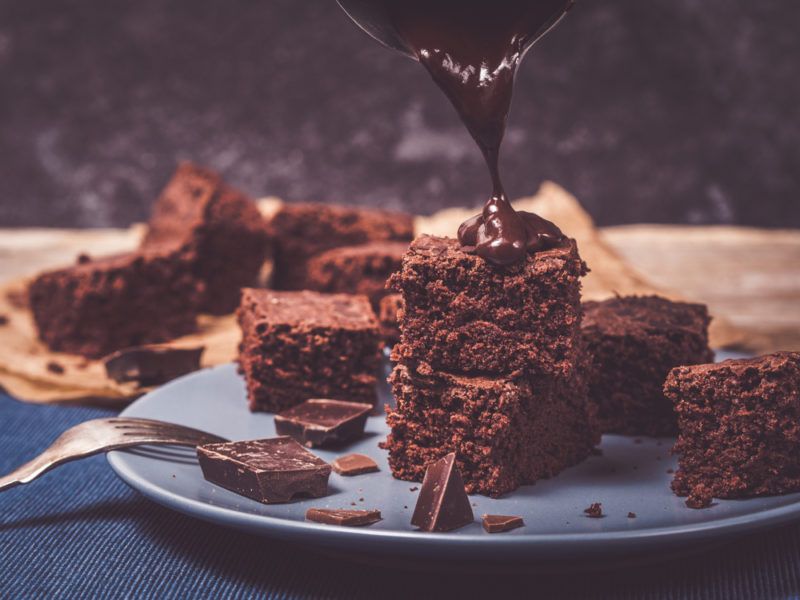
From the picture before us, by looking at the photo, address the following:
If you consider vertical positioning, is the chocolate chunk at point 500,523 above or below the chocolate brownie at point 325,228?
below

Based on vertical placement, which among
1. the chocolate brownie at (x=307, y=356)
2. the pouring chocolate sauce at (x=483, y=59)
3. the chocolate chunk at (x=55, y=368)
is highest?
the pouring chocolate sauce at (x=483, y=59)

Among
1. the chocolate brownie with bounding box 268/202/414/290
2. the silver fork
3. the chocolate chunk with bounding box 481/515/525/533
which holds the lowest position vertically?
the chocolate chunk with bounding box 481/515/525/533

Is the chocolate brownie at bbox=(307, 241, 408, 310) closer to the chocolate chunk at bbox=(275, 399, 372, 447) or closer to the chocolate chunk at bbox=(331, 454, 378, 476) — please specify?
the chocolate chunk at bbox=(275, 399, 372, 447)

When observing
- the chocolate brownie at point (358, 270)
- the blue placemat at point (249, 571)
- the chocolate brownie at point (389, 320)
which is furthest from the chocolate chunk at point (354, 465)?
the chocolate brownie at point (358, 270)

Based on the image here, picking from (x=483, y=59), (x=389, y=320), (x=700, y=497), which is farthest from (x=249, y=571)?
(x=389, y=320)

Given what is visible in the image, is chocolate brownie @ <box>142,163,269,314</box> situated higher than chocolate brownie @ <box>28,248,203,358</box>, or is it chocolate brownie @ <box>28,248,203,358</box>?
chocolate brownie @ <box>142,163,269,314</box>

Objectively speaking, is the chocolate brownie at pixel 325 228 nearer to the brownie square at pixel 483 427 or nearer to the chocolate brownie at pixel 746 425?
the brownie square at pixel 483 427

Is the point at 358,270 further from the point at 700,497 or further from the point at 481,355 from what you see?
the point at 700,497

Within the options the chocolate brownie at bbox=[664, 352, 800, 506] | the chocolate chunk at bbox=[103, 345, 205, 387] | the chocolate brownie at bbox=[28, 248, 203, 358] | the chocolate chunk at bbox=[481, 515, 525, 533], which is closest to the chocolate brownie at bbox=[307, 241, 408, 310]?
the chocolate brownie at bbox=[28, 248, 203, 358]
